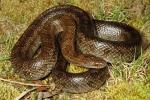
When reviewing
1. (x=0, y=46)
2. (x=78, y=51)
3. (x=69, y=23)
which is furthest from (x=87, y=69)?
(x=0, y=46)

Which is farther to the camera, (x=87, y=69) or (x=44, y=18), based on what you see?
(x=44, y=18)

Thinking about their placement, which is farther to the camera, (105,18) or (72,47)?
(105,18)

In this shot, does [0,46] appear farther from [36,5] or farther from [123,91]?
[123,91]

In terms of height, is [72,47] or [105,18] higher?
[105,18]
